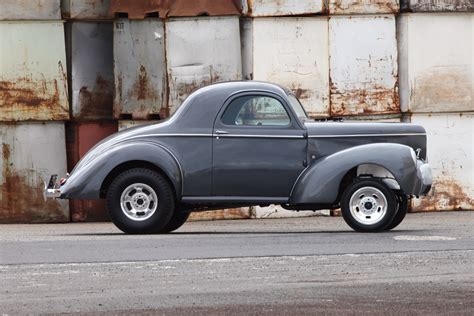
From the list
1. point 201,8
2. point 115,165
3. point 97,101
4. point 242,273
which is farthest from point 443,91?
point 242,273

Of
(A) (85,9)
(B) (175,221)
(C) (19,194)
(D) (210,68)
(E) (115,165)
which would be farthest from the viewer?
(A) (85,9)

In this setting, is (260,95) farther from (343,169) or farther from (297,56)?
(297,56)

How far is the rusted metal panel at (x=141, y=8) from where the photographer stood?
68.2ft

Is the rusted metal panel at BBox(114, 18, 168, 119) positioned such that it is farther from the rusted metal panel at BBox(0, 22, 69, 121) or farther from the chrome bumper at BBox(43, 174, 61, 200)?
the chrome bumper at BBox(43, 174, 61, 200)

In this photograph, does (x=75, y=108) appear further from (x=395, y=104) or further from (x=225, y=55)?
(x=395, y=104)

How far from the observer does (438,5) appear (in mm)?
21359

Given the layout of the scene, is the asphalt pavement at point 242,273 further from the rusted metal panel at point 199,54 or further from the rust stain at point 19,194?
the rusted metal panel at point 199,54

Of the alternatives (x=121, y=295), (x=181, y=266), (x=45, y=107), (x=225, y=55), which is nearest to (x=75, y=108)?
(x=45, y=107)

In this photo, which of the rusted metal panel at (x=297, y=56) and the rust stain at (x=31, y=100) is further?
the rusted metal panel at (x=297, y=56)

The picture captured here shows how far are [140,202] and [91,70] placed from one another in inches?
226

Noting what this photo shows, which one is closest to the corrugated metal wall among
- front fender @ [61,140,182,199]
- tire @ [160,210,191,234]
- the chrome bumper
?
tire @ [160,210,191,234]

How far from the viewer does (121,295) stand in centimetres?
1009

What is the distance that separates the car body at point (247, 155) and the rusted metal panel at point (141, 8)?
201 inches

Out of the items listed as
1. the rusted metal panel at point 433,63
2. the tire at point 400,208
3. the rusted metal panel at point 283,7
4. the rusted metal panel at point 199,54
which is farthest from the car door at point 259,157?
the rusted metal panel at point 433,63
